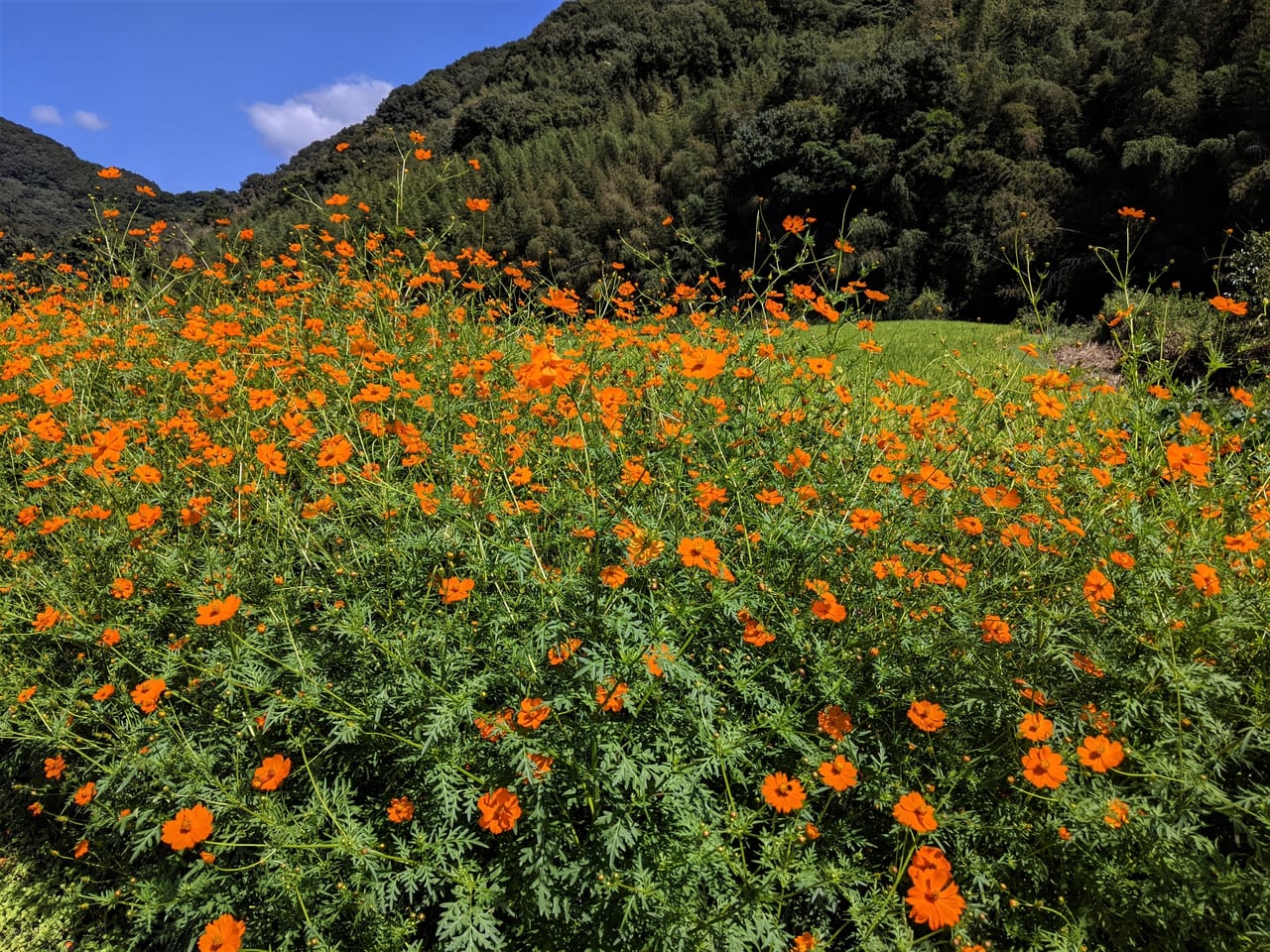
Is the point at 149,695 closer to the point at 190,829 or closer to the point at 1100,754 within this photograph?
the point at 190,829

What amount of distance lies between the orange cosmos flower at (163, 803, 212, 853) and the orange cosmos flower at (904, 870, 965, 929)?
5.02ft

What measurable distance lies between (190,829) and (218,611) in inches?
20.7

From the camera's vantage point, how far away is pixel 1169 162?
12.0m

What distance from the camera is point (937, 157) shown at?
51.2 feet

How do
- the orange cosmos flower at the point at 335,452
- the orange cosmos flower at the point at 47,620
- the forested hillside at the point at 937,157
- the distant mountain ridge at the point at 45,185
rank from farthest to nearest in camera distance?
1. the distant mountain ridge at the point at 45,185
2. the forested hillside at the point at 937,157
3. the orange cosmos flower at the point at 47,620
4. the orange cosmos flower at the point at 335,452

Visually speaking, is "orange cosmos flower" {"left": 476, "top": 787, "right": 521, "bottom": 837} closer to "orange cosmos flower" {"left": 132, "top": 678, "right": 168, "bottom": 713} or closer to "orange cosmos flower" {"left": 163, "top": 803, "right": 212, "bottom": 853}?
"orange cosmos flower" {"left": 163, "top": 803, "right": 212, "bottom": 853}

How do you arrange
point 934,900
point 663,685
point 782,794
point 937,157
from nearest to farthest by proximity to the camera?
point 934,900
point 782,794
point 663,685
point 937,157

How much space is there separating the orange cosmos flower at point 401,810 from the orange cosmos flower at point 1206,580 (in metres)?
2.13

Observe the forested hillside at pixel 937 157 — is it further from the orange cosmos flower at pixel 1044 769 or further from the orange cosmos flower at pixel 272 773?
the orange cosmos flower at pixel 1044 769

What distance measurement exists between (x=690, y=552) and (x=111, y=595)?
223cm

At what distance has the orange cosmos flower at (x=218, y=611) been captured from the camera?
158 cm

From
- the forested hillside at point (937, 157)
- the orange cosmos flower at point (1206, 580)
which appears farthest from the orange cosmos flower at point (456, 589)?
the forested hillside at point (937, 157)

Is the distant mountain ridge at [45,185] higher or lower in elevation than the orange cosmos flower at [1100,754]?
higher

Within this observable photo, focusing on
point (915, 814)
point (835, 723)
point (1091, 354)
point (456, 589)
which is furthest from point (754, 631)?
point (1091, 354)
